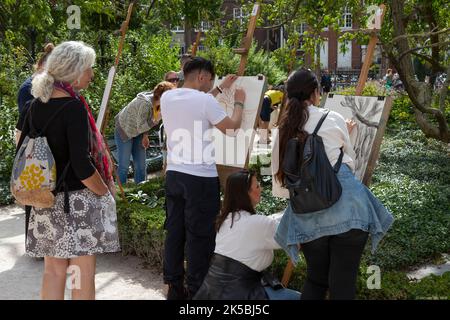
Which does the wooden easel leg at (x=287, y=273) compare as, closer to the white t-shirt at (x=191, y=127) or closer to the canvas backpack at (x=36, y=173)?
the white t-shirt at (x=191, y=127)

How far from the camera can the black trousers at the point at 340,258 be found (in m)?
3.13

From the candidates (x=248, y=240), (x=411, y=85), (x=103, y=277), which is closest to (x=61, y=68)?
(x=248, y=240)

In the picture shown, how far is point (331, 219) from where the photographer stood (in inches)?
123

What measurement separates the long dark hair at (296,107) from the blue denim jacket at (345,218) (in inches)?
12.8

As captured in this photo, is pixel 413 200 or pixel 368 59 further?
pixel 413 200

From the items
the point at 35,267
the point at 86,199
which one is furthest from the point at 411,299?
the point at 35,267

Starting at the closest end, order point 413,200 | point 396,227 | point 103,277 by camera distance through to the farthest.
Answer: point 103,277 < point 396,227 < point 413,200

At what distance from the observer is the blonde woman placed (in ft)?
11.0

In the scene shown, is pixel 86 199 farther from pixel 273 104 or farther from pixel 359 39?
pixel 273 104

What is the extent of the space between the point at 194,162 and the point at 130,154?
12.8 feet

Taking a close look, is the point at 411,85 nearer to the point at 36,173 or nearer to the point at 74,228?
the point at 74,228

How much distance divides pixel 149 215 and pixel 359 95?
2408 mm

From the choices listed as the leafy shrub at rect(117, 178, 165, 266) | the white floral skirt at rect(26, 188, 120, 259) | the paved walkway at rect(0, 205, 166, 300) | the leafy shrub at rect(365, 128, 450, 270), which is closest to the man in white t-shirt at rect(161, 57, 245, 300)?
the white floral skirt at rect(26, 188, 120, 259)

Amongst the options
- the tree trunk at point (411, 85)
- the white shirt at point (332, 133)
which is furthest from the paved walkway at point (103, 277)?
the tree trunk at point (411, 85)
